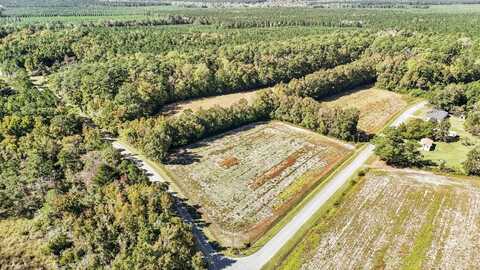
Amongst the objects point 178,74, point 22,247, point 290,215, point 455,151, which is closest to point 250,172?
point 290,215

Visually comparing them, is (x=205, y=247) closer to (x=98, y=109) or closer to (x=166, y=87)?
(x=98, y=109)

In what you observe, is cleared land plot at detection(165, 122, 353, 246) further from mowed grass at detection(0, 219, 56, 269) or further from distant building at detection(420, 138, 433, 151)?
mowed grass at detection(0, 219, 56, 269)

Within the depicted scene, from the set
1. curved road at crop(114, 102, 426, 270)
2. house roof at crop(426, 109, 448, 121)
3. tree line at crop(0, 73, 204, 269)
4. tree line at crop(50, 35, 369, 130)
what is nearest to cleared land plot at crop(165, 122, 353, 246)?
curved road at crop(114, 102, 426, 270)

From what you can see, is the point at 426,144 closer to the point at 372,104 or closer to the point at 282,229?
the point at 372,104

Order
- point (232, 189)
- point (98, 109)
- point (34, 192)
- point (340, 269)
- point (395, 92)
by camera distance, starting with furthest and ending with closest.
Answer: point (395, 92) → point (98, 109) → point (232, 189) → point (34, 192) → point (340, 269)

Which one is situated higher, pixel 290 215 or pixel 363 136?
pixel 363 136

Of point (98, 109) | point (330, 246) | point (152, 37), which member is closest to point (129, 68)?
point (98, 109)

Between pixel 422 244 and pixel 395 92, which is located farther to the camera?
pixel 395 92
